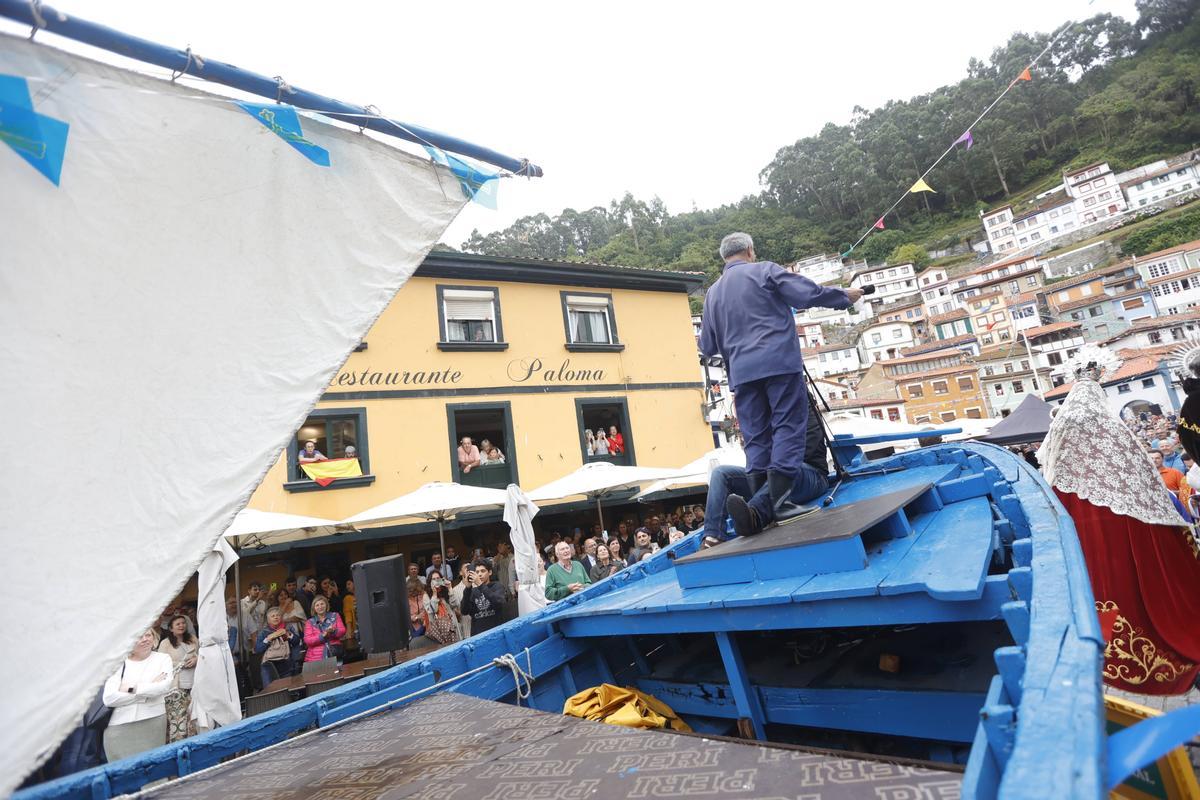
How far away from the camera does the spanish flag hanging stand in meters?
11.8

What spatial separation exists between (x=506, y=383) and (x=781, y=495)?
37.3 ft

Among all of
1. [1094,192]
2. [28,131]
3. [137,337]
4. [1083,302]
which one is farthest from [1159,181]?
[28,131]

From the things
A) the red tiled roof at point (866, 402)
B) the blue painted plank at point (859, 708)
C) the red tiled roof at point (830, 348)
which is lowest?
the blue painted plank at point (859, 708)

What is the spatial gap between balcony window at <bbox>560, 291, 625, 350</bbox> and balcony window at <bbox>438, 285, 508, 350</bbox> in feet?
6.36

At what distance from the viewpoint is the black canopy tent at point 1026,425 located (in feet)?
50.8

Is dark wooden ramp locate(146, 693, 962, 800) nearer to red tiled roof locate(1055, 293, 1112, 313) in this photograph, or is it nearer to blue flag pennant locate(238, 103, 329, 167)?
blue flag pennant locate(238, 103, 329, 167)

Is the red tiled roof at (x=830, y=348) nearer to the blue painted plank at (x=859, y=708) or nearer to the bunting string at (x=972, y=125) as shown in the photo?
the bunting string at (x=972, y=125)

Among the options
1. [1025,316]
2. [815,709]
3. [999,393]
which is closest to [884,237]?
[1025,316]

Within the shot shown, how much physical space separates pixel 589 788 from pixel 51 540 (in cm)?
161

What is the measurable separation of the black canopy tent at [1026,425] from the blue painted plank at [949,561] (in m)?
15.3

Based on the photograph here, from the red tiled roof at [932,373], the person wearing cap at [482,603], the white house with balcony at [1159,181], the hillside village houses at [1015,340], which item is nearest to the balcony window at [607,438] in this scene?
the person wearing cap at [482,603]

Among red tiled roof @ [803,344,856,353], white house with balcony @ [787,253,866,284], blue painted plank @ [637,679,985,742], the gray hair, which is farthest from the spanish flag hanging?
white house with balcony @ [787,253,866,284]

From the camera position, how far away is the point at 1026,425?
16.0m

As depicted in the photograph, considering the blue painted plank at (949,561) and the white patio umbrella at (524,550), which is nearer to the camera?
the blue painted plank at (949,561)
